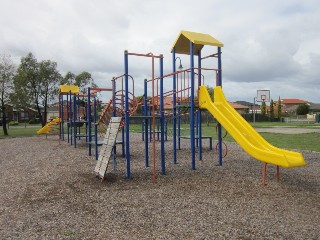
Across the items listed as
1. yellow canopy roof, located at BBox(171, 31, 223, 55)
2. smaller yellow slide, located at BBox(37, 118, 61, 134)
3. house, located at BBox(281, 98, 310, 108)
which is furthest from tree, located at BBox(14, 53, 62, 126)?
house, located at BBox(281, 98, 310, 108)

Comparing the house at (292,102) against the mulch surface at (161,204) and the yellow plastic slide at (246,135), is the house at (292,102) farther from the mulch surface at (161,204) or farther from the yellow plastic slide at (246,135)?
the mulch surface at (161,204)

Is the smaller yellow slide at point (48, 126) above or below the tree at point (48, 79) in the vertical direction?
below

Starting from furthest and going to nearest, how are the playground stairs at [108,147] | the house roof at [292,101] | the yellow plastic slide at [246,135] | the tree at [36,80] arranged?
the house roof at [292,101]
the tree at [36,80]
the playground stairs at [108,147]
the yellow plastic slide at [246,135]

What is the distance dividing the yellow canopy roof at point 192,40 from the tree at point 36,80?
18.9 meters

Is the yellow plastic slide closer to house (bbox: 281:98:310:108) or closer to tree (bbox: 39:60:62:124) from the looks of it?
tree (bbox: 39:60:62:124)

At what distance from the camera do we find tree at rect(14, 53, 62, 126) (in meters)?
25.5

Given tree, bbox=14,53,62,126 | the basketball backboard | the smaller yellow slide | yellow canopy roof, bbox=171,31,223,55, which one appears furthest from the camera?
the basketball backboard

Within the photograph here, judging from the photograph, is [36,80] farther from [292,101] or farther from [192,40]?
[292,101]

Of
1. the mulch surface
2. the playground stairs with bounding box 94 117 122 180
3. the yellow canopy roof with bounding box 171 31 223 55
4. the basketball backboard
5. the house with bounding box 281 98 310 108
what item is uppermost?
the house with bounding box 281 98 310 108

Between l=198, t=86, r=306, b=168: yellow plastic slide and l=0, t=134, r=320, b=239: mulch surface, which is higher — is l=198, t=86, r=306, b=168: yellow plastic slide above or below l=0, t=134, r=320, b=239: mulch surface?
above

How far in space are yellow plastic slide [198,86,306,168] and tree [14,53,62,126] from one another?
2067 cm

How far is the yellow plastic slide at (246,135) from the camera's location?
5.59 metres

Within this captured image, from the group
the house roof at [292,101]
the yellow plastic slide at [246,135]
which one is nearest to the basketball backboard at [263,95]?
the yellow plastic slide at [246,135]

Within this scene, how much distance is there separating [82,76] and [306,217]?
2988cm
